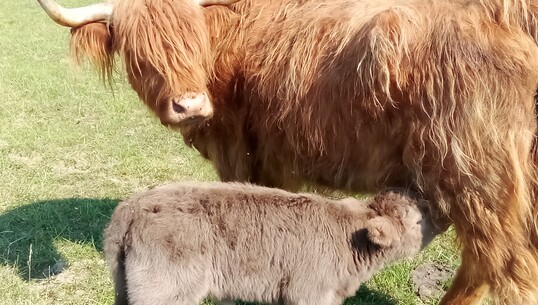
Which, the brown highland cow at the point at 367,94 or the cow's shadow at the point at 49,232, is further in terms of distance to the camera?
the cow's shadow at the point at 49,232

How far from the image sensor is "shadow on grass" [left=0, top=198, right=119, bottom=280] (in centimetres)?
413

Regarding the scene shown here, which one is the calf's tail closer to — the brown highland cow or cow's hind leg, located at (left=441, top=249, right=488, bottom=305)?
the brown highland cow

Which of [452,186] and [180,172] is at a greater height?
[452,186]

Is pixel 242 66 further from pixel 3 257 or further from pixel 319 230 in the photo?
pixel 3 257

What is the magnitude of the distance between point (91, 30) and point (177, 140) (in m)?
2.83

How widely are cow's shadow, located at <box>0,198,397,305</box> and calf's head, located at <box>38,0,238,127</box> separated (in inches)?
54.1

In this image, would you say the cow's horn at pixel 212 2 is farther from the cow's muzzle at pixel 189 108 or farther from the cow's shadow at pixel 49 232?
the cow's shadow at pixel 49 232

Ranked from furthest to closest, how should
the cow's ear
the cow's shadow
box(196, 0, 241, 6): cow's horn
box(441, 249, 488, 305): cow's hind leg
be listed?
the cow's shadow < box(196, 0, 241, 6): cow's horn < box(441, 249, 488, 305): cow's hind leg < the cow's ear

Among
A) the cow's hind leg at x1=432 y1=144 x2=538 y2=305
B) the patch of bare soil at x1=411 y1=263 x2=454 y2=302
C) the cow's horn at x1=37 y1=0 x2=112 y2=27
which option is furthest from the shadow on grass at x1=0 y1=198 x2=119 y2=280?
the cow's hind leg at x1=432 y1=144 x2=538 y2=305

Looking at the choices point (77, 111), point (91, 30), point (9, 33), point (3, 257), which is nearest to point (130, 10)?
point (91, 30)

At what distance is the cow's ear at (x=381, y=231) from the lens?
2742mm

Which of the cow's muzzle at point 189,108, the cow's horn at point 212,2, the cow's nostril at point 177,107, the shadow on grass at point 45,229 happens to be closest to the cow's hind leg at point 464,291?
the cow's muzzle at point 189,108

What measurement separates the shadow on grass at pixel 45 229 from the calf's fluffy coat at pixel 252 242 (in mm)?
1453

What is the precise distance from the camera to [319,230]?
2928mm
